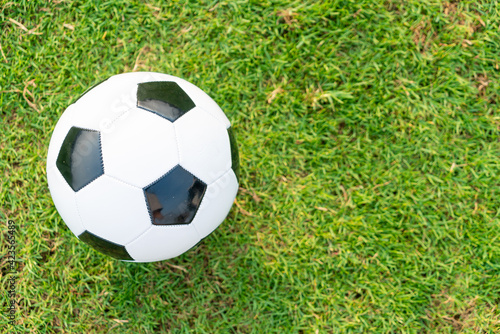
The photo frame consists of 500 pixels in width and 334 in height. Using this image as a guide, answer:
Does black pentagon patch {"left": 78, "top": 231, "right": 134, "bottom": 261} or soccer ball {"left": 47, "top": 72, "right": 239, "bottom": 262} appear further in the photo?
black pentagon patch {"left": 78, "top": 231, "right": 134, "bottom": 261}

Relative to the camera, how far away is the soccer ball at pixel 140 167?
1860 mm

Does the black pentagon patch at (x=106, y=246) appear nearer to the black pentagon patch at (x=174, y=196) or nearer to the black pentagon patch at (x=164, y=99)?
the black pentagon patch at (x=174, y=196)

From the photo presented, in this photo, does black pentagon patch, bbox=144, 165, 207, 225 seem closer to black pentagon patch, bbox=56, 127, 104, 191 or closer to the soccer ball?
the soccer ball

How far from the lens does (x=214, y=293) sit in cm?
276

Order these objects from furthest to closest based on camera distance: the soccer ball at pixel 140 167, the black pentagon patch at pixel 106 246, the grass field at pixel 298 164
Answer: the grass field at pixel 298 164
the black pentagon patch at pixel 106 246
the soccer ball at pixel 140 167

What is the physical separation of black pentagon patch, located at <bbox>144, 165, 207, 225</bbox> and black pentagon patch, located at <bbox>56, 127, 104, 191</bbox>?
0.97 ft

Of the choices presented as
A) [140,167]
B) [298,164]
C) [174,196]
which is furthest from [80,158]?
[298,164]

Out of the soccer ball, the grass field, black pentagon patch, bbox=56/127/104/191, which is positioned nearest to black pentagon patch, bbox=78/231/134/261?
the soccer ball

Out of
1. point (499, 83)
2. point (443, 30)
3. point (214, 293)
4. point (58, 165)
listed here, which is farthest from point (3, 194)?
point (499, 83)

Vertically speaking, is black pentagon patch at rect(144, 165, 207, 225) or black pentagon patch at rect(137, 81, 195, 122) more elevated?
black pentagon patch at rect(137, 81, 195, 122)

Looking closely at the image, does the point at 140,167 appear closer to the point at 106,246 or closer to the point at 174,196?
the point at 174,196

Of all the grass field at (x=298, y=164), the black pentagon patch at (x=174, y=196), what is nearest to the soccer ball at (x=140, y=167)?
the black pentagon patch at (x=174, y=196)

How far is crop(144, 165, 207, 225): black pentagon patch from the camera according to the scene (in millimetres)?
1868

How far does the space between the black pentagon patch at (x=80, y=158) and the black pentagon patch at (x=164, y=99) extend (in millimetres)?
298
